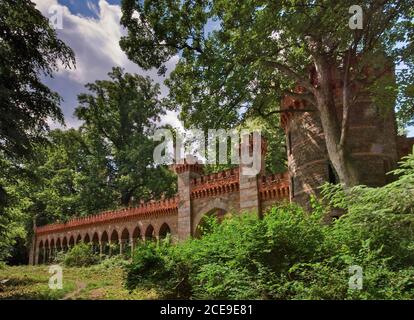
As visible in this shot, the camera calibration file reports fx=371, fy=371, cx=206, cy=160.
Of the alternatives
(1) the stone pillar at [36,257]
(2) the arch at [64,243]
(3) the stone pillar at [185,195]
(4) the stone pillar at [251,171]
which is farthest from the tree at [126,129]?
(4) the stone pillar at [251,171]

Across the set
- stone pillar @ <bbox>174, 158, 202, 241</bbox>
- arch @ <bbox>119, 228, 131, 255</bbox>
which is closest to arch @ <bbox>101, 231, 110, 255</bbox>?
arch @ <bbox>119, 228, 131, 255</bbox>

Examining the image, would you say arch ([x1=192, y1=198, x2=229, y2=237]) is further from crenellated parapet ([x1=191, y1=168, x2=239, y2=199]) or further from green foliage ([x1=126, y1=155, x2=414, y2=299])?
green foliage ([x1=126, y1=155, x2=414, y2=299])

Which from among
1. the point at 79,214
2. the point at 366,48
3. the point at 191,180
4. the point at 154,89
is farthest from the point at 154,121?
the point at 366,48

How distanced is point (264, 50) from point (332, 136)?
3648mm

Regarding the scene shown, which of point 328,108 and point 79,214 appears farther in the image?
point 79,214

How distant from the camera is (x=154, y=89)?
37656 mm

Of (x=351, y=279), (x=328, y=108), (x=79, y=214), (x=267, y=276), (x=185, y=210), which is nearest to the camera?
(x=351, y=279)

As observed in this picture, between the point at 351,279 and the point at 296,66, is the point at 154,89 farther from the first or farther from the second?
the point at 351,279

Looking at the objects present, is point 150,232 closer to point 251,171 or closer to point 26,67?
point 251,171

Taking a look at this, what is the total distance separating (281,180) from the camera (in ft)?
59.6

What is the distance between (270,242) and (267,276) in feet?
2.36

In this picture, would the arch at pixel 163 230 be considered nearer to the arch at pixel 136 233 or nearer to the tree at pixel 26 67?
the arch at pixel 136 233

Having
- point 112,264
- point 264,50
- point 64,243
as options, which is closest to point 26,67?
point 264,50

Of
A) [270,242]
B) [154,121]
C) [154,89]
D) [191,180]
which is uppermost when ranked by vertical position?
[154,89]
